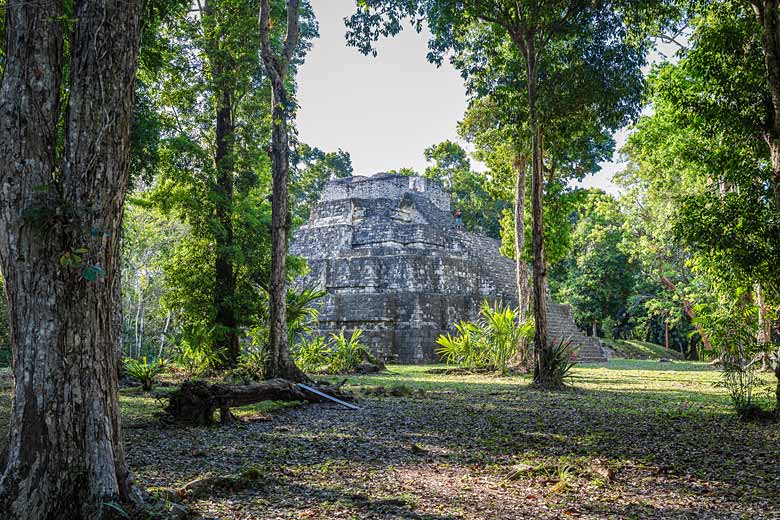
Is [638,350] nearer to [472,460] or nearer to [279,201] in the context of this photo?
[279,201]

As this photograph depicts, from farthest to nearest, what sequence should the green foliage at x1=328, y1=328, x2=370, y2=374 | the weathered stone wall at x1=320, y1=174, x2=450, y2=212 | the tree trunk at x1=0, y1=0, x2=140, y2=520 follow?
the weathered stone wall at x1=320, y1=174, x2=450, y2=212 < the green foliage at x1=328, y1=328, x2=370, y2=374 < the tree trunk at x1=0, y1=0, x2=140, y2=520

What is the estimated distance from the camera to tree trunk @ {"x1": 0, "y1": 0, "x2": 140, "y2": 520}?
2369 millimetres

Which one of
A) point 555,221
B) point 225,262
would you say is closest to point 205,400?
point 225,262

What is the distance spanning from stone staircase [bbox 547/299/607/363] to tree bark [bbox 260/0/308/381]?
43.6 feet

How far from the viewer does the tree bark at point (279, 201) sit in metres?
8.23

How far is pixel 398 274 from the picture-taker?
19766 mm

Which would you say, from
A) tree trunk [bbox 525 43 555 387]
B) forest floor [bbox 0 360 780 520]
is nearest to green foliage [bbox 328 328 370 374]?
tree trunk [bbox 525 43 555 387]

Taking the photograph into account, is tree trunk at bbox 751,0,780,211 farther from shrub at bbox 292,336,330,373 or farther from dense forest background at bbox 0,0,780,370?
shrub at bbox 292,336,330,373

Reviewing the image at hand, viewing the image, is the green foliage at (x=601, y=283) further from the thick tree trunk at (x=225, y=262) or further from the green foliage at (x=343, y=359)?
the thick tree trunk at (x=225, y=262)

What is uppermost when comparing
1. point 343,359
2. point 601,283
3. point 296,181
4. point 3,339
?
point 296,181

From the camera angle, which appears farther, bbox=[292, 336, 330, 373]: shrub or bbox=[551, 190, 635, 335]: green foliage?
bbox=[551, 190, 635, 335]: green foliage

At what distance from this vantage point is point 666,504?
301cm

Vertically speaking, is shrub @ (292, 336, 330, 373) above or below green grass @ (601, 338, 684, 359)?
above

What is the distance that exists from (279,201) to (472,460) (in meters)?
5.42
